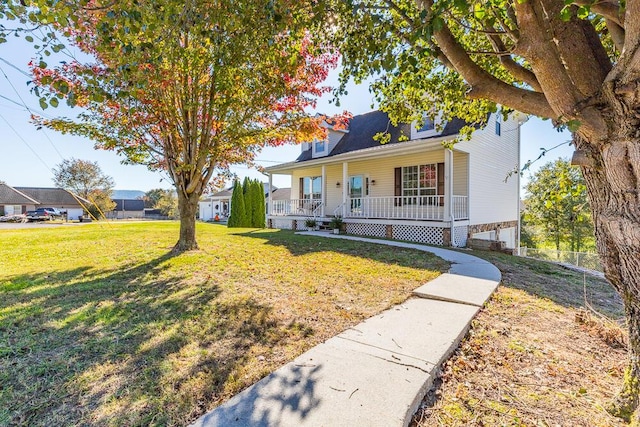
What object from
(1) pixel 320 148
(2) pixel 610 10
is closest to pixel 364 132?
(1) pixel 320 148

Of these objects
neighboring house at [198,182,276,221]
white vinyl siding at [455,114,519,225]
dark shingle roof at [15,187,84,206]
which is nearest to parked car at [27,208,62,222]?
dark shingle roof at [15,187,84,206]

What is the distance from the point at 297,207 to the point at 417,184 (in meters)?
6.87

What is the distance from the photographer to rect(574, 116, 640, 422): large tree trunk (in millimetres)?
1897

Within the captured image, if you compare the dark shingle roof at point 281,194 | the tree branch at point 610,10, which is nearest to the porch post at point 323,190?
the tree branch at point 610,10

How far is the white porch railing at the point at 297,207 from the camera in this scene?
16.3m

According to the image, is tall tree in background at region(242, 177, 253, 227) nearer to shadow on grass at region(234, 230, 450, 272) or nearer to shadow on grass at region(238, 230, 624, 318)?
shadow on grass at region(234, 230, 450, 272)

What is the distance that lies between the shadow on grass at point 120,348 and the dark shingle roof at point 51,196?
57803 mm

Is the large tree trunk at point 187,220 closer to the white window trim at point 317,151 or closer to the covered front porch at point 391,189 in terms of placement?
the covered front porch at point 391,189

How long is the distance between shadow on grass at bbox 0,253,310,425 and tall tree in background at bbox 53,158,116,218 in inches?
1786

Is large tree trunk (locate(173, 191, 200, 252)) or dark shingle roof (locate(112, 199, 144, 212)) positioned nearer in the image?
large tree trunk (locate(173, 191, 200, 252))

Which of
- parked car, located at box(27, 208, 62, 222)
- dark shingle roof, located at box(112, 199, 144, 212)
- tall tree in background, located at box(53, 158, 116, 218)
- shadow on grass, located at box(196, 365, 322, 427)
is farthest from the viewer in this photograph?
dark shingle roof, located at box(112, 199, 144, 212)

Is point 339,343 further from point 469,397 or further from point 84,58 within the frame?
point 84,58

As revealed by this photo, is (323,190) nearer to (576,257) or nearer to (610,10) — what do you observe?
(576,257)

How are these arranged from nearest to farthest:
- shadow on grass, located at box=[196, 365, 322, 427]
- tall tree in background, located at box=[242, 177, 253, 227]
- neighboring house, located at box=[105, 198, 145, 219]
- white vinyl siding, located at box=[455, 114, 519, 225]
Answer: shadow on grass, located at box=[196, 365, 322, 427] < white vinyl siding, located at box=[455, 114, 519, 225] < tall tree in background, located at box=[242, 177, 253, 227] < neighboring house, located at box=[105, 198, 145, 219]
